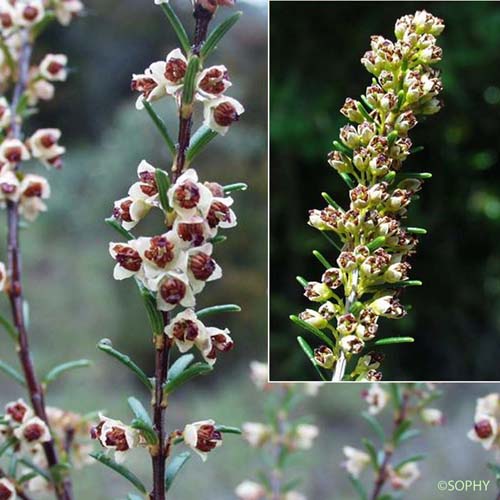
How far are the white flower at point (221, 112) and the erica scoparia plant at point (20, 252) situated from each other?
32 cm

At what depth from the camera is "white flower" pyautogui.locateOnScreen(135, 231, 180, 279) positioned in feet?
1.64

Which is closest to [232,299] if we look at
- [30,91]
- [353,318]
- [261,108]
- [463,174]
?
[261,108]

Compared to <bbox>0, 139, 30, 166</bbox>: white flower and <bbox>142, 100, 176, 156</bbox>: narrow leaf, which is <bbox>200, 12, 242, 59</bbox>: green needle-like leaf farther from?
<bbox>0, 139, 30, 166</bbox>: white flower

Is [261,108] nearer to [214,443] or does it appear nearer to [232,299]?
[232,299]

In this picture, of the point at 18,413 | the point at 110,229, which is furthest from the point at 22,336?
the point at 110,229

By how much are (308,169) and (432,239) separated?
477mm

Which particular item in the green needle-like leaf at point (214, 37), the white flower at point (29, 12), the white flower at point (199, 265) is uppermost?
the white flower at point (29, 12)

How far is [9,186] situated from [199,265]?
1.14ft

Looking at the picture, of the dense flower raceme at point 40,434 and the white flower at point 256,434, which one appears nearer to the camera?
the dense flower raceme at point 40,434

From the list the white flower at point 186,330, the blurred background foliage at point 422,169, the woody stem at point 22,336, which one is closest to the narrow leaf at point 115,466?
the white flower at point 186,330

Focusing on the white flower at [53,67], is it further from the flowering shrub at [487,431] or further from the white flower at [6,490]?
the flowering shrub at [487,431]

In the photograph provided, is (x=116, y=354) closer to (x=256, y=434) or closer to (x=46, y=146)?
(x=46, y=146)

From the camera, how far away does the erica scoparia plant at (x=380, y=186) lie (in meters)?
0.62

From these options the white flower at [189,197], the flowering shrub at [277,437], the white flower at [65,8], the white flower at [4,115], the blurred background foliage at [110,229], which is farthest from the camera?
the blurred background foliage at [110,229]
